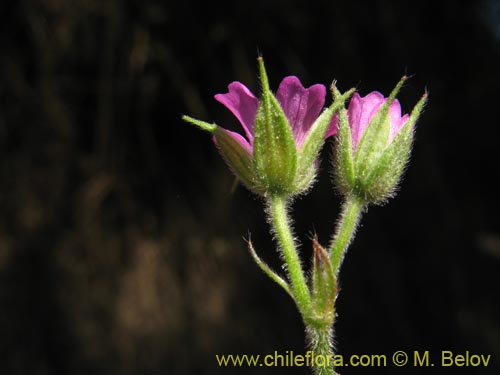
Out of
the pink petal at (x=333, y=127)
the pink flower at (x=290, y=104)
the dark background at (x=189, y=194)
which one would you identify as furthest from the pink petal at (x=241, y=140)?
the dark background at (x=189, y=194)

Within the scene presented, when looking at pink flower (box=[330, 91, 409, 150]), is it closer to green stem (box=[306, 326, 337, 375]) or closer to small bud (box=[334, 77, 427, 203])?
small bud (box=[334, 77, 427, 203])

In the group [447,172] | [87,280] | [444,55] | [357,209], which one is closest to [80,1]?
[87,280]

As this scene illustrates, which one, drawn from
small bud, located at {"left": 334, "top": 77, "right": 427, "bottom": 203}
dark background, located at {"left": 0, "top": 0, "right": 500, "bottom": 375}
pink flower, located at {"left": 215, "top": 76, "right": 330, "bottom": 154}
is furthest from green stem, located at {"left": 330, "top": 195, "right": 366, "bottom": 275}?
dark background, located at {"left": 0, "top": 0, "right": 500, "bottom": 375}

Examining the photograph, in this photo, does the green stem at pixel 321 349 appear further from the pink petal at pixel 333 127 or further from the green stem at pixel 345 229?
the pink petal at pixel 333 127

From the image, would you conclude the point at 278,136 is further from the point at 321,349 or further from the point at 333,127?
the point at 321,349

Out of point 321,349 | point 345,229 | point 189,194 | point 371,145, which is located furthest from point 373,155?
point 189,194
